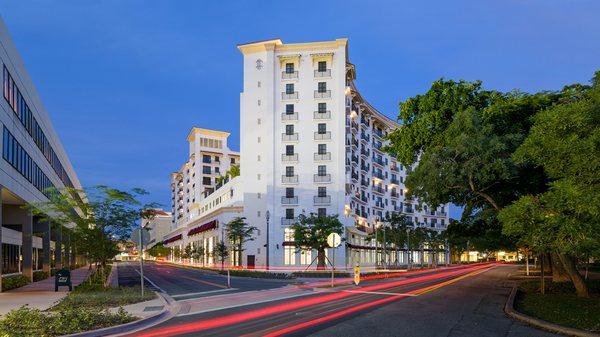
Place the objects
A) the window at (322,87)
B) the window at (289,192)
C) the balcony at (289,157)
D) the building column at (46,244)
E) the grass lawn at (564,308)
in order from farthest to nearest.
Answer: the balcony at (289,157)
the window at (289,192)
the window at (322,87)
the building column at (46,244)
the grass lawn at (564,308)

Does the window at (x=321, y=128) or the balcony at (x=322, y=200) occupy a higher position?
the window at (x=321, y=128)

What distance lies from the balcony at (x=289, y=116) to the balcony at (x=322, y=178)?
8.65m

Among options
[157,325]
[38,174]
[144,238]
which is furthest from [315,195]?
[157,325]

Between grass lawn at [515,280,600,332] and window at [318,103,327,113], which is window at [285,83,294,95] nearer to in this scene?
window at [318,103,327,113]

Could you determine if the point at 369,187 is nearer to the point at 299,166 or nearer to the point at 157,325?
the point at 299,166

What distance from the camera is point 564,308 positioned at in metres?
19.1

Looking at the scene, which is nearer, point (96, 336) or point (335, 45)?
point (96, 336)

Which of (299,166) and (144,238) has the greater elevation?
(299,166)

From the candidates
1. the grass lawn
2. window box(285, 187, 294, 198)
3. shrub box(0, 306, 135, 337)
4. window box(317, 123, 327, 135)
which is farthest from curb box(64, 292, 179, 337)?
window box(317, 123, 327, 135)

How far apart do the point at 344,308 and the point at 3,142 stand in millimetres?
22712

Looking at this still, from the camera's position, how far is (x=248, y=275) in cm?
5150

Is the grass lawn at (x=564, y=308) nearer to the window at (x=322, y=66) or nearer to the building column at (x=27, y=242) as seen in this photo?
the building column at (x=27, y=242)

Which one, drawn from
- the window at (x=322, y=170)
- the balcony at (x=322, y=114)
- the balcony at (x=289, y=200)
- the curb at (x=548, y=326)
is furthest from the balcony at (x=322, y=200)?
the curb at (x=548, y=326)

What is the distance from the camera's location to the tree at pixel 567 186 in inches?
511
